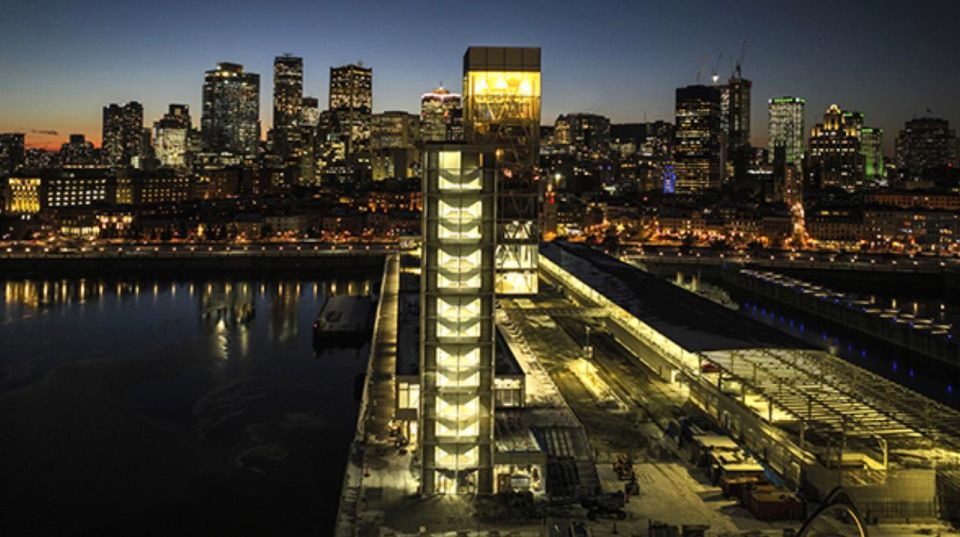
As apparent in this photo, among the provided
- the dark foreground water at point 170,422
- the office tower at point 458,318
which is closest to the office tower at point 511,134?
the dark foreground water at point 170,422

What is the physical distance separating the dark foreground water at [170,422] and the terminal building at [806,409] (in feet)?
31.9

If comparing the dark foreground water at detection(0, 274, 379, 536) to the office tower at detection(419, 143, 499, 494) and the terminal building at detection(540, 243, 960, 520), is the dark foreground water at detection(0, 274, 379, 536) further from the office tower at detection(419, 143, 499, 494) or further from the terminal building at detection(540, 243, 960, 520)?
the terminal building at detection(540, 243, 960, 520)

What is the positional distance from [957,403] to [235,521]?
24.6 meters

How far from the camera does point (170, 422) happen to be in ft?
85.8

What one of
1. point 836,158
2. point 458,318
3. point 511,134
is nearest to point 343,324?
point 511,134

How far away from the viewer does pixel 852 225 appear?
88.8 m

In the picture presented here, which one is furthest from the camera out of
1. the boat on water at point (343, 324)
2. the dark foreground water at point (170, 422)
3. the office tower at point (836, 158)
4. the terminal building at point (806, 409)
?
the office tower at point (836, 158)

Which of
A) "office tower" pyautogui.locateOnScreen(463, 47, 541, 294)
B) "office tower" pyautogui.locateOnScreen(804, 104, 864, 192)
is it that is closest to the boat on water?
"office tower" pyautogui.locateOnScreen(463, 47, 541, 294)

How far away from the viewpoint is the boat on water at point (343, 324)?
39.6 m

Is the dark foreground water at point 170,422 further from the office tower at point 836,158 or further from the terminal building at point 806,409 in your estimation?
the office tower at point 836,158

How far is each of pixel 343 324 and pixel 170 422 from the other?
15804 millimetres

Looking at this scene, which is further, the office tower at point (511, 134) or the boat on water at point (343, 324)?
the boat on water at point (343, 324)

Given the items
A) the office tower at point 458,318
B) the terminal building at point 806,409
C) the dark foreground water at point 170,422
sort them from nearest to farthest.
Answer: the terminal building at point 806,409 < the office tower at point 458,318 < the dark foreground water at point 170,422

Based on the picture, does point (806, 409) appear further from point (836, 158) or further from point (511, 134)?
point (836, 158)
